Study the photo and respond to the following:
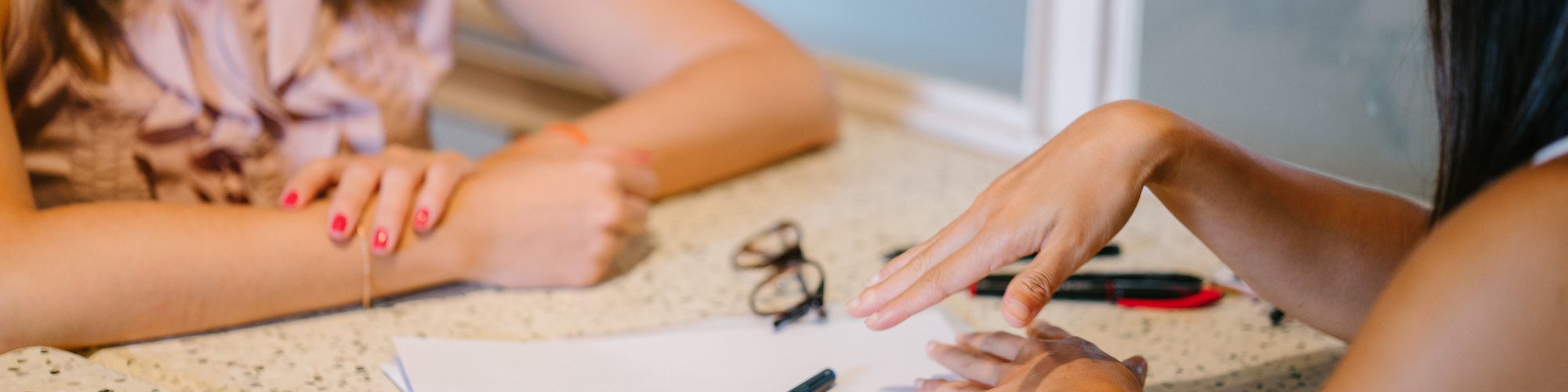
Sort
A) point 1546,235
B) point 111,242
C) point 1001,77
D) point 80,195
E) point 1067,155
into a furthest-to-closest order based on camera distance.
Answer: point 1001,77 < point 80,195 < point 111,242 < point 1067,155 < point 1546,235

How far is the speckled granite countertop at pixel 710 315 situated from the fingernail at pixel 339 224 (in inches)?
2.3

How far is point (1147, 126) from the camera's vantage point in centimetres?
60

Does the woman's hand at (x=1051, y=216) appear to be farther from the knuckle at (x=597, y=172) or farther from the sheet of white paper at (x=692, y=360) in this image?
the knuckle at (x=597, y=172)

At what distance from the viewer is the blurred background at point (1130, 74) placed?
889mm

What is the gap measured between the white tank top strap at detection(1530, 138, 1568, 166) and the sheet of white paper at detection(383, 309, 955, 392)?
1.05ft

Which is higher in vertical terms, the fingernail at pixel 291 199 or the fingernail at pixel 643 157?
the fingernail at pixel 291 199

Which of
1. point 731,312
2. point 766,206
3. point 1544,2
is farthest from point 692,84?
point 1544,2

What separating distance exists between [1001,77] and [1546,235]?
2.51 ft

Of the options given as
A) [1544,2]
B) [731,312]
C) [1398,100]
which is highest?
[1544,2]

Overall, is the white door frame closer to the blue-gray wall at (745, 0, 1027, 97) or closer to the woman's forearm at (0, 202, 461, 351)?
the blue-gray wall at (745, 0, 1027, 97)

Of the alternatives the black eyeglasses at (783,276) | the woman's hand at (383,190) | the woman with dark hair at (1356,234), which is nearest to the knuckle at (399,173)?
the woman's hand at (383,190)

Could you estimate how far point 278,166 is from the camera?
928 mm

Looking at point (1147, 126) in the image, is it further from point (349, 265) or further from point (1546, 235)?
point (349, 265)

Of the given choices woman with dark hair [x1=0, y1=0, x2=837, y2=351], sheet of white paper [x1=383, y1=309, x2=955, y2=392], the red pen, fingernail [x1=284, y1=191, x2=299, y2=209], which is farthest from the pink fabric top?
the red pen
